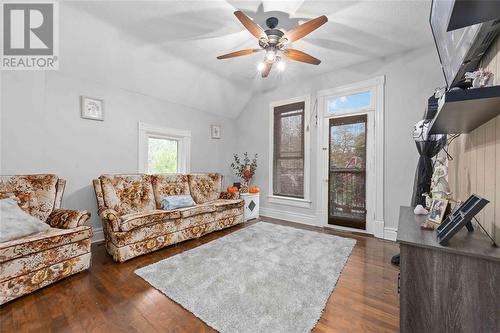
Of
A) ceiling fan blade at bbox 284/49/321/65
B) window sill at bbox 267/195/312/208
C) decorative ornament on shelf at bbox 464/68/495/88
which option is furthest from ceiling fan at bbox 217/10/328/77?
window sill at bbox 267/195/312/208

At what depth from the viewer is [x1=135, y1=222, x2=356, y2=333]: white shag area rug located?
153 centimetres

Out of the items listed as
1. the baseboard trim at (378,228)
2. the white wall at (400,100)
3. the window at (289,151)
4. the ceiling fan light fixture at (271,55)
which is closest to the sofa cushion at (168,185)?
the window at (289,151)

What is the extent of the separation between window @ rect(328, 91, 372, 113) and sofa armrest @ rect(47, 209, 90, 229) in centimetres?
396

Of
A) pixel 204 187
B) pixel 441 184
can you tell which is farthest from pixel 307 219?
pixel 441 184

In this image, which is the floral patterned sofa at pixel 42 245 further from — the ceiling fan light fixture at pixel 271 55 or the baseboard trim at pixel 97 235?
the ceiling fan light fixture at pixel 271 55

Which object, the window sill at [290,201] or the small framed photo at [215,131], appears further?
the small framed photo at [215,131]

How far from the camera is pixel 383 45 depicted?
2.95 meters

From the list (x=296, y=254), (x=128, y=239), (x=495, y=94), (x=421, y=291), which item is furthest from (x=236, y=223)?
(x=495, y=94)

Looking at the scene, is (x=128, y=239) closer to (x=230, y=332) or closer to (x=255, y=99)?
(x=230, y=332)

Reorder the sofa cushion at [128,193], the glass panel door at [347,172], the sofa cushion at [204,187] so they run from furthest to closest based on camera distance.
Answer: the sofa cushion at [204,187]
the glass panel door at [347,172]
the sofa cushion at [128,193]

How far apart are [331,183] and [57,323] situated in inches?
149

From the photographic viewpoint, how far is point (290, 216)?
→ 425 cm

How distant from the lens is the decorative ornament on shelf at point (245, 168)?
4629 mm

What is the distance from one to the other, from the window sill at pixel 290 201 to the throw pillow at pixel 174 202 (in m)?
1.88
